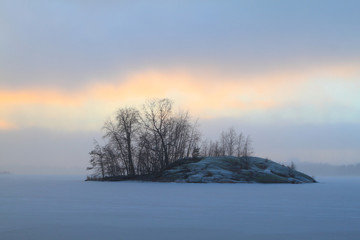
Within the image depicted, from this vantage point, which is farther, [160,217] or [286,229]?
[160,217]

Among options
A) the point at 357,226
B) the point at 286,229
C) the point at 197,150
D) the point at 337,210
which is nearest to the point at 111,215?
the point at 286,229

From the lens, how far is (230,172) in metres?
47.8

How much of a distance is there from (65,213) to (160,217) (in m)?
3.65

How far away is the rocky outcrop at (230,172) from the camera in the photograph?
46.7 meters

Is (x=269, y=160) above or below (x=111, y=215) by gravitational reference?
above

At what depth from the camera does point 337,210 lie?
15.1 m

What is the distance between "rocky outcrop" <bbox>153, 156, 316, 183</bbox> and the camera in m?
46.7

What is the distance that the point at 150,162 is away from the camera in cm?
5953

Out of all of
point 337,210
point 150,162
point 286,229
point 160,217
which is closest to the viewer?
point 286,229

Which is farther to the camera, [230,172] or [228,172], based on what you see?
[230,172]

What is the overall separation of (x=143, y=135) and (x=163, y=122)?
3868 millimetres

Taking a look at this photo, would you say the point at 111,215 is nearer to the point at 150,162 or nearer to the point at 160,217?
the point at 160,217

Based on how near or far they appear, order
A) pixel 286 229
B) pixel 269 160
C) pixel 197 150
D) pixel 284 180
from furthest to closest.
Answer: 1. pixel 197 150
2. pixel 269 160
3. pixel 284 180
4. pixel 286 229

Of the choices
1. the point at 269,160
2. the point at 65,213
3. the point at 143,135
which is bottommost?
the point at 65,213
